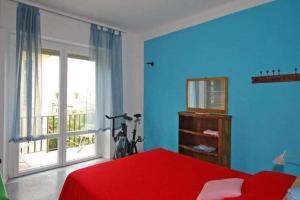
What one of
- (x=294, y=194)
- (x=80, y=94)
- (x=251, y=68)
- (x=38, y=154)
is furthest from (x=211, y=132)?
(x=38, y=154)

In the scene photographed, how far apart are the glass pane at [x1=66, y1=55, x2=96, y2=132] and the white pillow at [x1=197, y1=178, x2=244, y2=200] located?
2578 mm

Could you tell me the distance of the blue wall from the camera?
229cm

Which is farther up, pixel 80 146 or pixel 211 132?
pixel 211 132

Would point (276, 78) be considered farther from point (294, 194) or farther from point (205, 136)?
point (294, 194)

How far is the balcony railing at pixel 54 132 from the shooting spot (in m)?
3.19

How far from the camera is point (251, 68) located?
261cm

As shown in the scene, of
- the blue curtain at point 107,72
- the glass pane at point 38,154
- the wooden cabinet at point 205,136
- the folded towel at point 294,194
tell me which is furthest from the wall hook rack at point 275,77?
the glass pane at point 38,154

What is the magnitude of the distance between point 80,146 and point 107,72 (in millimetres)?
1453

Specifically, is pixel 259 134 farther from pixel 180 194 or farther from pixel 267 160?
pixel 180 194

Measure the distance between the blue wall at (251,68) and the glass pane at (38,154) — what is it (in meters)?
2.04

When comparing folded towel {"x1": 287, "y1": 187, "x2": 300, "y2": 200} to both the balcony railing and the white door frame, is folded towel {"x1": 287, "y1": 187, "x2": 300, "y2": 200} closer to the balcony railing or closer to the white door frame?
the balcony railing

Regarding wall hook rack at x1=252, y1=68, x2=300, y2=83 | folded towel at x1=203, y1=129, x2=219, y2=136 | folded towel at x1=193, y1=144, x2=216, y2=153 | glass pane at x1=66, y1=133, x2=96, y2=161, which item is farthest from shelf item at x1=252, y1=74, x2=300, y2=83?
glass pane at x1=66, y1=133, x2=96, y2=161

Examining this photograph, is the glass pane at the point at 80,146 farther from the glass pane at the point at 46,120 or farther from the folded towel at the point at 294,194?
the folded towel at the point at 294,194

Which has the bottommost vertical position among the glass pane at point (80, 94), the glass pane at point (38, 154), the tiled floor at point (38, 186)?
the tiled floor at point (38, 186)
